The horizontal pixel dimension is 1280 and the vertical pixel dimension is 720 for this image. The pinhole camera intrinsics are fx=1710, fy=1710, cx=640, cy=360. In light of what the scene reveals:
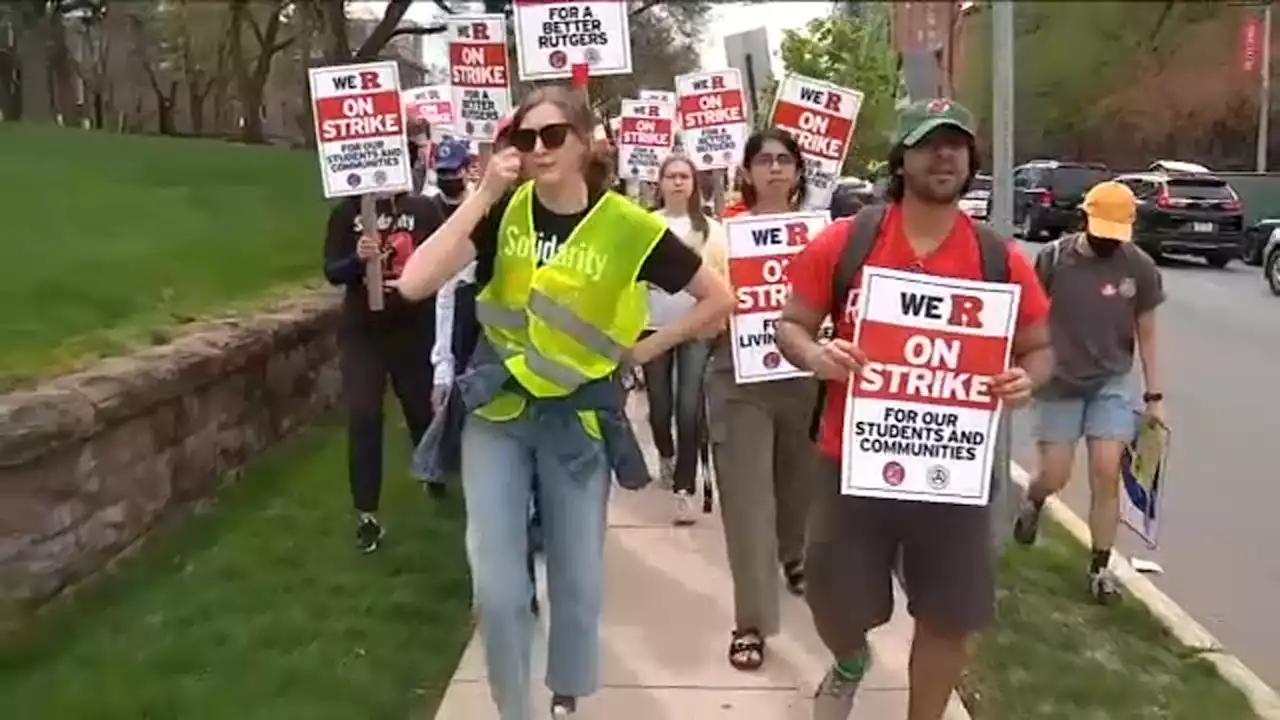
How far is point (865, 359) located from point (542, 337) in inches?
37.1

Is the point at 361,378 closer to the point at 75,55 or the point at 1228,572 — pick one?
the point at 1228,572

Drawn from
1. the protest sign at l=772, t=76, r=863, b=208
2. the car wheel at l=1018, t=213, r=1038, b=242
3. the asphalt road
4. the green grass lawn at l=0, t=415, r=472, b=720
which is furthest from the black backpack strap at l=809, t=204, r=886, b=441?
the protest sign at l=772, t=76, r=863, b=208

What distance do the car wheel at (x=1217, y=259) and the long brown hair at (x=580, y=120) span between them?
616 centimetres

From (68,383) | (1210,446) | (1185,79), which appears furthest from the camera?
(1210,446)

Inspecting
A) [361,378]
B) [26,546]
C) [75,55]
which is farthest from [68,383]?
[75,55]

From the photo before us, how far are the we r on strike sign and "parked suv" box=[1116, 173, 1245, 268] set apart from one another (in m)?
3.35

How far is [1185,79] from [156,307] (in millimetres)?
5527

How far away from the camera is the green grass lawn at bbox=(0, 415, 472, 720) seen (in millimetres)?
5336

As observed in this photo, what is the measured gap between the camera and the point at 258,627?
6.13 meters

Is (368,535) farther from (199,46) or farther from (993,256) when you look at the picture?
(199,46)

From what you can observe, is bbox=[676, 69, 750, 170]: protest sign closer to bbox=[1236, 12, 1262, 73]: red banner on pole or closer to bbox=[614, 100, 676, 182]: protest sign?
bbox=[614, 100, 676, 182]: protest sign

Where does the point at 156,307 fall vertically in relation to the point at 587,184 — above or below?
below

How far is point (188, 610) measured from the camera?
20.5 feet

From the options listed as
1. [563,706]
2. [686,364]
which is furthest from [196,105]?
[563,706]
